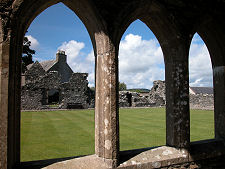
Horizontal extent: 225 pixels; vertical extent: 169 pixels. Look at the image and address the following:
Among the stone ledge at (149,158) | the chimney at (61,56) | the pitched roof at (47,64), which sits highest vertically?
the chimney at (61,56)

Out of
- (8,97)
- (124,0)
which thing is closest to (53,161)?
(8,97)

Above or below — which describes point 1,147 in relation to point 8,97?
below

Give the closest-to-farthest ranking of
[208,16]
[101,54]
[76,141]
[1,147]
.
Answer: [1,147] < [101,54] < [208,16] < [76,141]

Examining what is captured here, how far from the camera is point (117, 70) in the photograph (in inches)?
104

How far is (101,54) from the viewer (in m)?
2.66

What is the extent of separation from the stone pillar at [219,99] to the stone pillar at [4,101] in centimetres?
341

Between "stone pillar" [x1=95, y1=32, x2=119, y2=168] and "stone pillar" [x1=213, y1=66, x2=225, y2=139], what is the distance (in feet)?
7.02

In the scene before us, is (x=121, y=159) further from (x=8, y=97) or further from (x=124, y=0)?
(x=124, y=0)

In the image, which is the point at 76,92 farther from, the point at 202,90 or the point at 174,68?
the point at 202,90

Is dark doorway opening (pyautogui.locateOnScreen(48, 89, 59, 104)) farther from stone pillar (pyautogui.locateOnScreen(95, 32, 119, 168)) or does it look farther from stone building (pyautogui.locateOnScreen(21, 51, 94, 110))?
stone pillar (pyautogui.locateOnScreen(95, 32, 119, 168))

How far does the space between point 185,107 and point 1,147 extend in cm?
251

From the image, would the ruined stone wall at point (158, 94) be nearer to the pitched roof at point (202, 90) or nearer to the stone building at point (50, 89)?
the stone building at point (50, 89)

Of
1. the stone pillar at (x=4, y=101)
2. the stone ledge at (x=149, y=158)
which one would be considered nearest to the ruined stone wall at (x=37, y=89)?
the stone ledge at (x=149, y=158)

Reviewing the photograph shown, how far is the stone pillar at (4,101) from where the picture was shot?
204 centimetres
